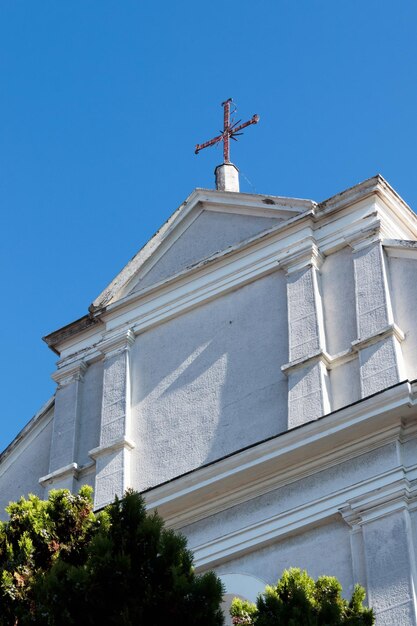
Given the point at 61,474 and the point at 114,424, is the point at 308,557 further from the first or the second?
the point at 61,474

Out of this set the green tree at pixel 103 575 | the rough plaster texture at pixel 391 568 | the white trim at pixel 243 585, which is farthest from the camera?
the white trim at pixel 243 585

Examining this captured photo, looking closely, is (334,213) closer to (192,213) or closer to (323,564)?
(192,213)

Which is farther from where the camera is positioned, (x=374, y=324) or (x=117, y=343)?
(x=117, y=343)

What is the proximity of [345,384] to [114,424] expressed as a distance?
294cm

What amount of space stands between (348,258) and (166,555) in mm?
6205

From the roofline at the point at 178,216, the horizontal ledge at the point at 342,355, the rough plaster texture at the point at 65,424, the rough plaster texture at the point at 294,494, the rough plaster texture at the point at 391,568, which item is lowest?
the rough plaster texture at the point at 391,568

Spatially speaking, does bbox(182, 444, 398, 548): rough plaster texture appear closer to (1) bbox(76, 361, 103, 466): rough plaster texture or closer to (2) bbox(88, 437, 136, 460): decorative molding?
(2) bbox(88, 437, 136, 460): decorative molding

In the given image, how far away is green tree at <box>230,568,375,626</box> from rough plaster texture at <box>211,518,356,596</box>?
2.55 metres

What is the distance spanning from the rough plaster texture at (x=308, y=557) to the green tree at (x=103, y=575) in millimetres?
3066

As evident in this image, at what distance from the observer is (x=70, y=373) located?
60.9ft

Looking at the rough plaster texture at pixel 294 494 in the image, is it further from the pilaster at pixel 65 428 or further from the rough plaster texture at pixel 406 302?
the pilaster at pixel 65 428

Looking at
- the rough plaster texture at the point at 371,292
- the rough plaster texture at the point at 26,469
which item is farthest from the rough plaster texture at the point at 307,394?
the rough plaster texture at the point at 26,469

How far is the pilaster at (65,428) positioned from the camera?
17438 millimetres

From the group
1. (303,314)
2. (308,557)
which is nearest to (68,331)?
(303,314)
